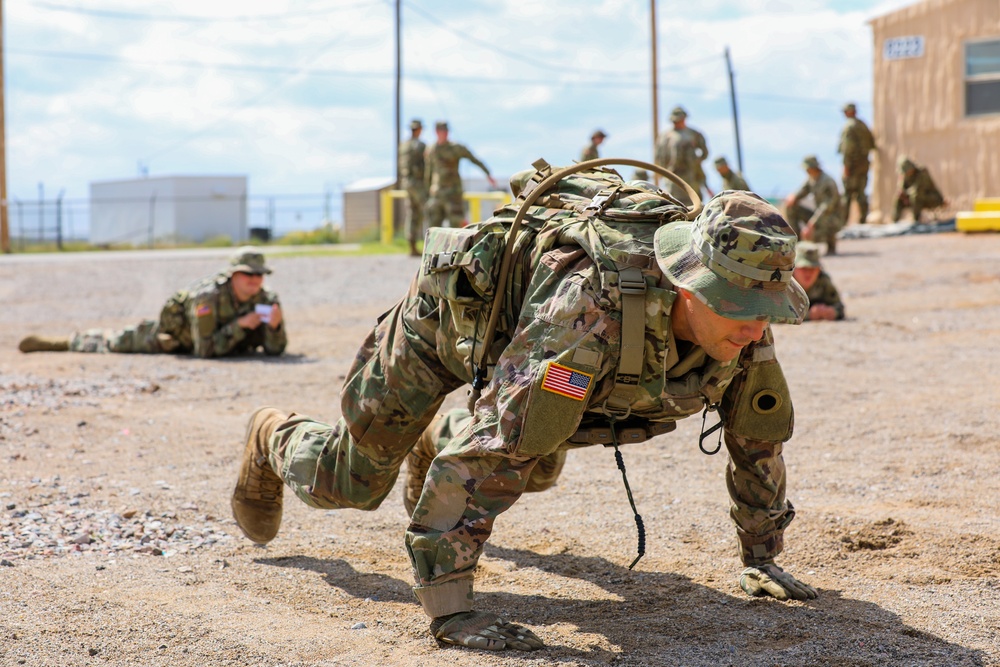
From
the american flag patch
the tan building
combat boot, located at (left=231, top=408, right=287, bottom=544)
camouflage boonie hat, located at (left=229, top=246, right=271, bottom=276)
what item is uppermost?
the tan building

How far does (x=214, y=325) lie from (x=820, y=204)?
10100 mm

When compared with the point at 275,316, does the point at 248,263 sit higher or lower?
higher

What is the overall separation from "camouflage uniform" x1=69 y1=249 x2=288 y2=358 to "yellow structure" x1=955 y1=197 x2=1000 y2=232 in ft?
40.2

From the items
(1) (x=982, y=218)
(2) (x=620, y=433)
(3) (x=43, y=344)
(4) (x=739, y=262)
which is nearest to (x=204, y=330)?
(3) (x=43, y=344)

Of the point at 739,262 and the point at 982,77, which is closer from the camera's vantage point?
the point at 739,262

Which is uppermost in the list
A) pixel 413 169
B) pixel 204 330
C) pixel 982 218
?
pixel 413 169

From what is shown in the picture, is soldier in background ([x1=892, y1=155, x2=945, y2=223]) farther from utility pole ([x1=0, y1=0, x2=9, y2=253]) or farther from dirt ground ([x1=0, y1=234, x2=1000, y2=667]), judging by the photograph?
utility pole ([x1=0, y1=0, x2=9, y2=253])

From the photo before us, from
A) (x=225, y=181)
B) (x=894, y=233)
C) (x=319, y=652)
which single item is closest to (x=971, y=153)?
(x=894, y=233)

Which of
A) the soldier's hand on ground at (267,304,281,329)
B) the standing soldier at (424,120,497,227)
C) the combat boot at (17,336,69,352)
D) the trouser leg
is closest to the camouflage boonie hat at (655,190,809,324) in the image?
the trouser leg

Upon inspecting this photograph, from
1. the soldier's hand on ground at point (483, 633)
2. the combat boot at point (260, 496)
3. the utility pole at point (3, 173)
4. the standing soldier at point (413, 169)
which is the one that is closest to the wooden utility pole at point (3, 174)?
the utility pole at point (3, 173)

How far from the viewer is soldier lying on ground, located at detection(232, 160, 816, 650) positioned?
321cm

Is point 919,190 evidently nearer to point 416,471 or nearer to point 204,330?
point 204,330

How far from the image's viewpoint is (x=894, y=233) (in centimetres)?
1991

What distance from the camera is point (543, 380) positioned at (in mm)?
3199
